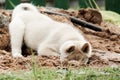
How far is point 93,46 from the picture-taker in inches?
335

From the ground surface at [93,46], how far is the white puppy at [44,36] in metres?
0.18

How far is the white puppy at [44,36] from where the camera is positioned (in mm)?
6977

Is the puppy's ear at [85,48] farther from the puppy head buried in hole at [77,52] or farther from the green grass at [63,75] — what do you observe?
the green grass at [63,75]

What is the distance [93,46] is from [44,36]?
38.7 inches

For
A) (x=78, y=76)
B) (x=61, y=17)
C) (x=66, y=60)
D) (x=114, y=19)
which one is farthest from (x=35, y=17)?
(x=78, y=76)

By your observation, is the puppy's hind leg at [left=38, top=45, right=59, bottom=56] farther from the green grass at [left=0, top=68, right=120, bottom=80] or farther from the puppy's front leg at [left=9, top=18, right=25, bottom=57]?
the green grass at [left=0, top=68, right=120, bottom=80]

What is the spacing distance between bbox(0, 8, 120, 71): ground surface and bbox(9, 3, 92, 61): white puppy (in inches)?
7.2

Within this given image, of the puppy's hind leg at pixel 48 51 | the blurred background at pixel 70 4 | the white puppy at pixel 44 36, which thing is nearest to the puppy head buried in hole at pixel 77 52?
the white puppy at pixel 44 36

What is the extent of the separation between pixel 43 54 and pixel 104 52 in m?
0.92

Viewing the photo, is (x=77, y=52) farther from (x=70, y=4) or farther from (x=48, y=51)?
(x=70, y=4)

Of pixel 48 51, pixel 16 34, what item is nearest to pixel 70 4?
pixel 16 34

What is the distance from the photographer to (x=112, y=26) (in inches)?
415

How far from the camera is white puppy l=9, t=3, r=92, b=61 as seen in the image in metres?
6.98

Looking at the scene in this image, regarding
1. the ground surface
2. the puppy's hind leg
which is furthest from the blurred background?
the puppy's hind leg
